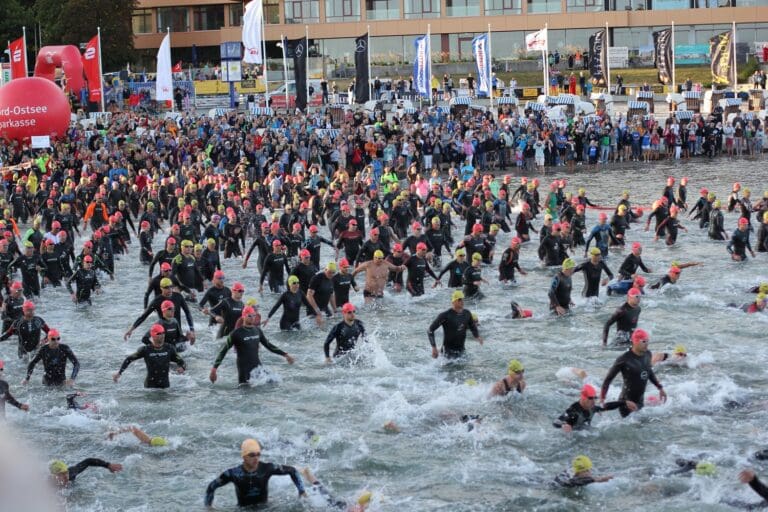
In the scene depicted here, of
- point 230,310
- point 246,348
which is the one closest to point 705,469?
point 246,348

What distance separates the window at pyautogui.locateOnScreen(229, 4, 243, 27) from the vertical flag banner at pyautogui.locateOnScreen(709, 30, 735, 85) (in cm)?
3844

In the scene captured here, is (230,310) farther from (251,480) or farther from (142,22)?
(142,22)

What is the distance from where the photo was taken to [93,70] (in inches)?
1902

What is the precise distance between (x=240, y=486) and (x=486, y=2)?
6137cm

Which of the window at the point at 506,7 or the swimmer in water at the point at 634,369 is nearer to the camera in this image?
the swimmer in water at the point at 634,369

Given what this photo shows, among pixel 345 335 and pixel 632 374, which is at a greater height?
pixel 345 335

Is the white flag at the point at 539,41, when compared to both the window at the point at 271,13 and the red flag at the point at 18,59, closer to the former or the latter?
the red flag at the point at 18,59

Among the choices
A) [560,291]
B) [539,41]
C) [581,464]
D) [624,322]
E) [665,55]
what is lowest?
[581,464]

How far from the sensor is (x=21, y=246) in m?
31.0

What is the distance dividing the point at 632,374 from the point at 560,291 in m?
5.43

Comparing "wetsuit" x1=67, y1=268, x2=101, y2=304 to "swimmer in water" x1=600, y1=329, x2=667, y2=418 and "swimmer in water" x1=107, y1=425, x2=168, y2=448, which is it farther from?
"swimmer in water" x1=600, y1=329, x2=667, y2=418

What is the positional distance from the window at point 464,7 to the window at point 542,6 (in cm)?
319

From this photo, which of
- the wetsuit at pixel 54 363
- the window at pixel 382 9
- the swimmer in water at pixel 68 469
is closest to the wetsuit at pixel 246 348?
the wetsuit at pixel 54 363

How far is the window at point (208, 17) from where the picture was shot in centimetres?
8000
